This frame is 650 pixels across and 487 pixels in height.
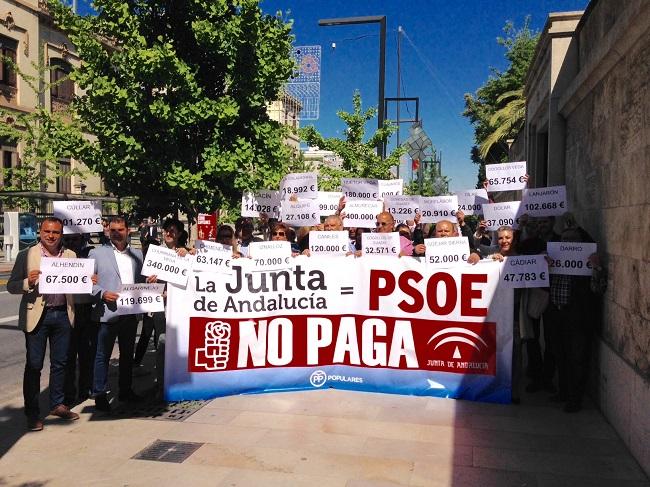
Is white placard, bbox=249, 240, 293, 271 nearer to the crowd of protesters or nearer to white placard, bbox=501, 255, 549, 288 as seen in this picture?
the crowd of protesters

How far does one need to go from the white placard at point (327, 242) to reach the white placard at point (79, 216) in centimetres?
217

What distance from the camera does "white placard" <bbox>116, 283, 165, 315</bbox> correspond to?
5.86 meters

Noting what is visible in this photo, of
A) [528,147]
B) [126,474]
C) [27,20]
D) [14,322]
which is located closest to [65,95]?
[27,20]

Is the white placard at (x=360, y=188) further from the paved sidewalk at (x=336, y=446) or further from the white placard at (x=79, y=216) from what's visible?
the white placard at (x=79, y=216)

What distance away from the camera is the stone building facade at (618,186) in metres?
4.75

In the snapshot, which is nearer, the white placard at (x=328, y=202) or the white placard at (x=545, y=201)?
the white placard at (x=545, y=201)

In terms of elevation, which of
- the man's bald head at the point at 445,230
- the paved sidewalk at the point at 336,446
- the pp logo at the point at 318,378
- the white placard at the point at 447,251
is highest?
the man's bald head at the point at 445,230

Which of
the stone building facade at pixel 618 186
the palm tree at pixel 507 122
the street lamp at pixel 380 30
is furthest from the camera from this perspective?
the palm tree at pixel 507 122

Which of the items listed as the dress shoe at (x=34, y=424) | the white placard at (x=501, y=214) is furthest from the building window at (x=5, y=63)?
the white placard at (x=501, y=214)

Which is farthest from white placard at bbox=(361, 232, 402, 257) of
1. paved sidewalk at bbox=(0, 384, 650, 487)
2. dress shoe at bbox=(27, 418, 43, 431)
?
dress shoe at bbox=(27, 418, 43, 431)

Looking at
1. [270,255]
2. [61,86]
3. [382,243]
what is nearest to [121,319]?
[270,255]

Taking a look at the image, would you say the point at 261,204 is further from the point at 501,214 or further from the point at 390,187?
the point at 501,214

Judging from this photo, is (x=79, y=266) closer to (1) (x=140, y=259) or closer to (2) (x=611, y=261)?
(1) (x=140, y=259)

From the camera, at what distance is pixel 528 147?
1291cm
